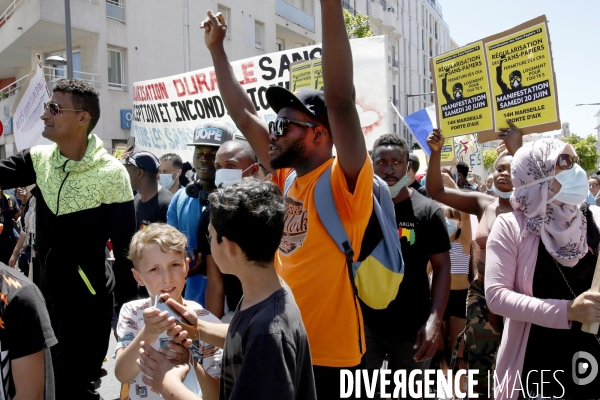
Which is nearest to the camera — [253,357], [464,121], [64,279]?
[253,357]

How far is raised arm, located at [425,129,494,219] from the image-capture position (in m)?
4.38

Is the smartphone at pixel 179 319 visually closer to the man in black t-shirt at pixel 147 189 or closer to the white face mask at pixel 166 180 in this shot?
the man in black t-shirt at pixel 147 189

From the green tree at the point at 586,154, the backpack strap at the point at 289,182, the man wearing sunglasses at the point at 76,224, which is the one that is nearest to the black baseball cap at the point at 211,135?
the man wearing sunglasses at the point at 76,224

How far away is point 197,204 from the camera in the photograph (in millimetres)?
3857

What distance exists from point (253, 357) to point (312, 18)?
93.1 ft

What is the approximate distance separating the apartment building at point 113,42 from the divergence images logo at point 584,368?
15.0 metres

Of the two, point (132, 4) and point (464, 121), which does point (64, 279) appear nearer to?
point (464, 121)

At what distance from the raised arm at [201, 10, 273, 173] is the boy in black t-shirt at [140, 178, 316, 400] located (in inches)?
40.1

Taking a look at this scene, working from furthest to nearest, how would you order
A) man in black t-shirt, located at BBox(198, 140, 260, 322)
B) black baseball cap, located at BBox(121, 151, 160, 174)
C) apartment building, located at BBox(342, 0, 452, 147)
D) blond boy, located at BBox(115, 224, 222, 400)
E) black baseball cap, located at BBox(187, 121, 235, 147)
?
apartment building, located at BBox(342, 0, 452, 147), black baseball cap, located at BBox(121, 151, 160, 174), black baseball cap, located at BBox(187, 121, 235, 147), man in black t-shirt, located at BBox(198, 140, 260, 322), blond boy, located at BBox(115, 224, 222, 400)

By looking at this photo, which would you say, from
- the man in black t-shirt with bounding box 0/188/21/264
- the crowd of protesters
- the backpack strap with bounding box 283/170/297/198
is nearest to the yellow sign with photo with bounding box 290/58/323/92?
the crowd of protesters

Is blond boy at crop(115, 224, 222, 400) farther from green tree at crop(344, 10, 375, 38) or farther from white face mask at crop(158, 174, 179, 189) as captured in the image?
green tree at crop(344, 10, 375, 38)

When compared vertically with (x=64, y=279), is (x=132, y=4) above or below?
above

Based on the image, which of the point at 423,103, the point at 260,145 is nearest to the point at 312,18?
the point at 260,145

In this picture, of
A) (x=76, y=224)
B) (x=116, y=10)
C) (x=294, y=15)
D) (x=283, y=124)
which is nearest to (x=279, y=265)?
(x=283, y=124)
